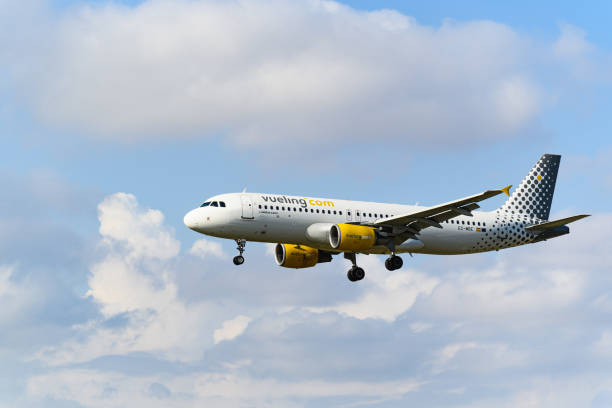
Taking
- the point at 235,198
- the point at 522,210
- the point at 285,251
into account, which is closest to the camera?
the point at 235,198

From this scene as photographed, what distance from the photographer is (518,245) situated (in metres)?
60.1

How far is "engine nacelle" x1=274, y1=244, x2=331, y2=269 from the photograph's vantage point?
5709 centimetres

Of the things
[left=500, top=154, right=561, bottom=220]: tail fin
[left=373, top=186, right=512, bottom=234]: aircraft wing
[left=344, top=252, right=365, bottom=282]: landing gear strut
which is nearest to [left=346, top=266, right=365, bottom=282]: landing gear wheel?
[left=344, top=252, right=365, bottom=282]: landing gear strut

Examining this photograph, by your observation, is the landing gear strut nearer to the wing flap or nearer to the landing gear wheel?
the landing gear wheel

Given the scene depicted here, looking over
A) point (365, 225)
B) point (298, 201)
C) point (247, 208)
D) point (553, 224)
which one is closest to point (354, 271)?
point (365, 225)

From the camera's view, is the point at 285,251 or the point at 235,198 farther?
the point at 285,251

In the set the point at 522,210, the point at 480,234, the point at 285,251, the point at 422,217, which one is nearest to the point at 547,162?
the point at 522,210

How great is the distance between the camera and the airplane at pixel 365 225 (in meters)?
50.2

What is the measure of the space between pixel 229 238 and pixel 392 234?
33.5ft

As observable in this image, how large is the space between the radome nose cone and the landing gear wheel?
38.8ft

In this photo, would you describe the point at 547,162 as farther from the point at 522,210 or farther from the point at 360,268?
the point at 360,268

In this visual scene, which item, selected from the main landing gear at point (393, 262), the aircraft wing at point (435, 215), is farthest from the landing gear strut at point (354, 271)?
the aircraft wing at point (435, 215)

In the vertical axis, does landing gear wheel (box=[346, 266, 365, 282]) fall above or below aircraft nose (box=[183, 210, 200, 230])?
below

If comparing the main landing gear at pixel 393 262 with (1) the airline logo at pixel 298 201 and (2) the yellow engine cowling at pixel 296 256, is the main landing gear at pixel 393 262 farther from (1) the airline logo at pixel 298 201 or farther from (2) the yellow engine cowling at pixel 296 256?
(2) the yellow engine cowling at pixel 296 256
